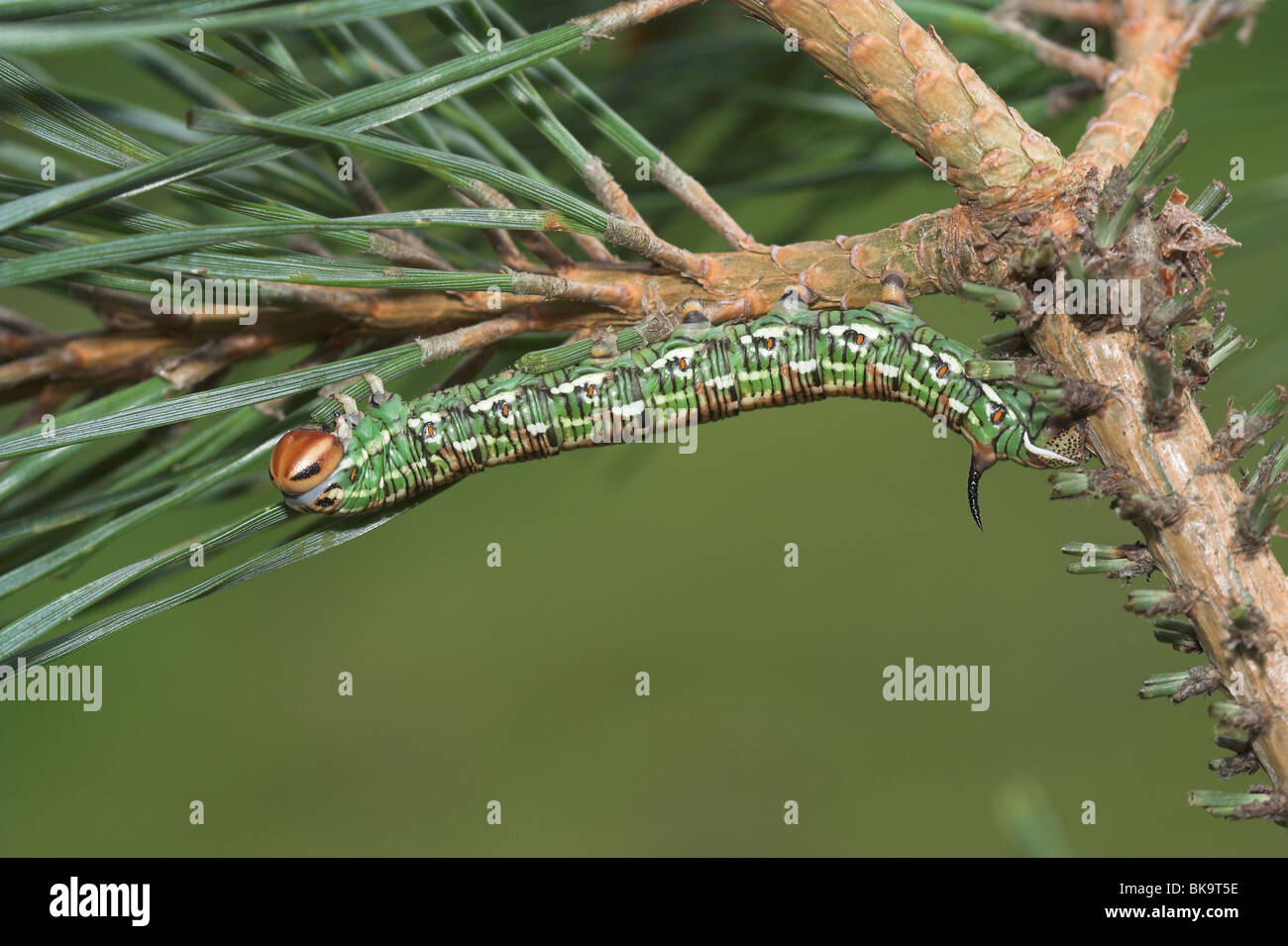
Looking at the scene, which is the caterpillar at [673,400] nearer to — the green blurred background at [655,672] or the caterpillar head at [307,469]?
the caterpillar head at [307,469]

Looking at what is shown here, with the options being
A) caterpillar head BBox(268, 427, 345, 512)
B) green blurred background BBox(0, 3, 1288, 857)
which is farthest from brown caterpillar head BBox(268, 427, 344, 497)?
green blurred background BBox(0, 3, 1288, 857)

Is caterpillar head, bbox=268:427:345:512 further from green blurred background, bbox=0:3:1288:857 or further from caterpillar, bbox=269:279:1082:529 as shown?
green blurred background, bbox=0:3:1288:857

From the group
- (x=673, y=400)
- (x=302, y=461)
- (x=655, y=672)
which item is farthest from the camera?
(x=655, y=672)

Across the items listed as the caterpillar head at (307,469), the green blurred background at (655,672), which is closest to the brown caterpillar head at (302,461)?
the caterpillar head at (307,469)

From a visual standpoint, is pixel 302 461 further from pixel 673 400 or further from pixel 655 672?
pixel 655 672

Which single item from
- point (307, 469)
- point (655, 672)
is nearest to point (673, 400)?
point (307, 469)

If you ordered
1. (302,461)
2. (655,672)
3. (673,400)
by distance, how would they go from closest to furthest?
(302,461)
(673,400)
(655,672)
